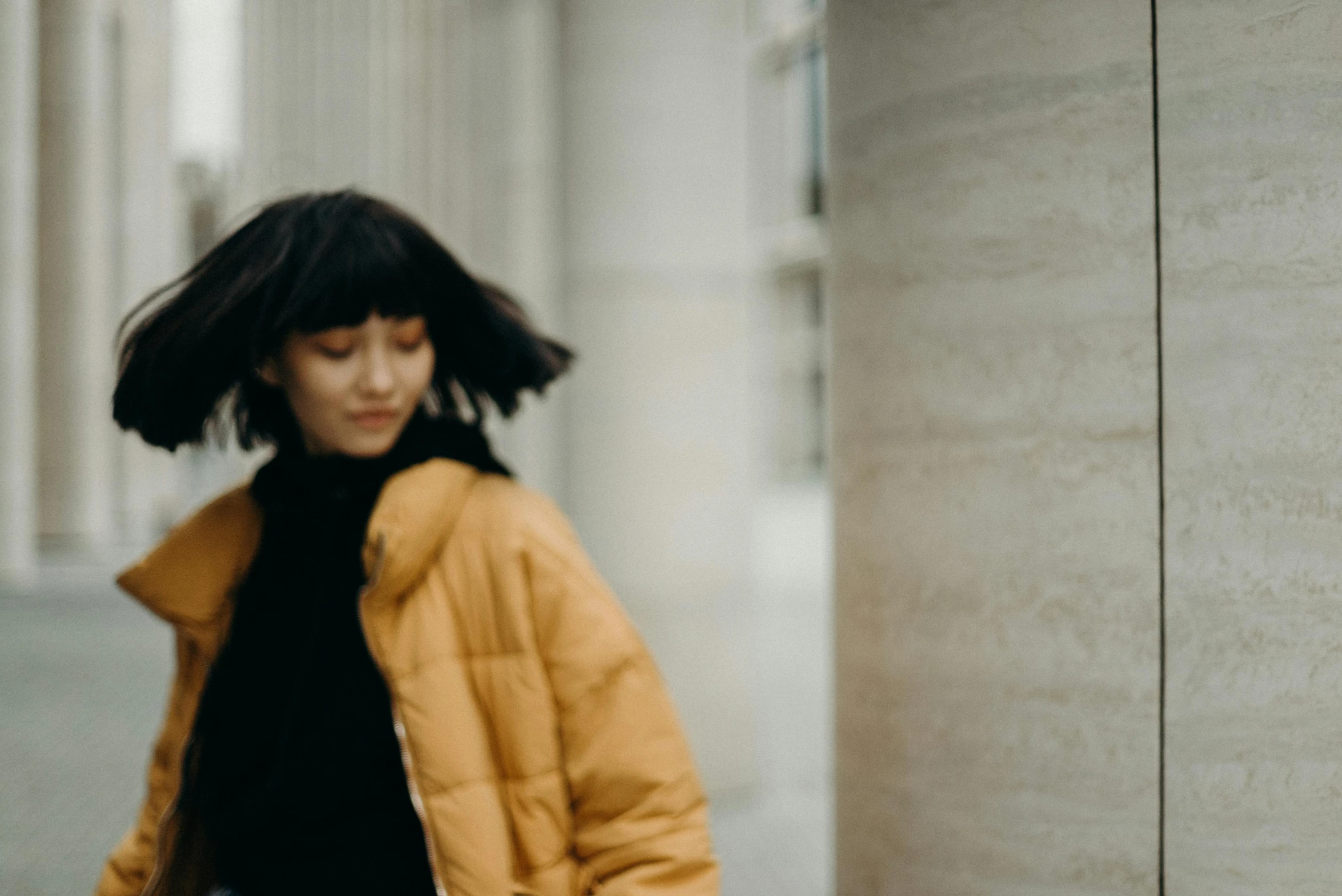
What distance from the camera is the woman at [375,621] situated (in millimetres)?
1852

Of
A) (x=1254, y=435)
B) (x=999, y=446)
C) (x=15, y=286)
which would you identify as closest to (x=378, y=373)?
(x=999, y=446)

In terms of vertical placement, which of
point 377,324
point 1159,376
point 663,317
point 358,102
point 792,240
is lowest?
point 1159,376

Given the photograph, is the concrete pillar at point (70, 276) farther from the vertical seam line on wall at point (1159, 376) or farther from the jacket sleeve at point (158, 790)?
the vertical seam line on wall at point (1159, 376)

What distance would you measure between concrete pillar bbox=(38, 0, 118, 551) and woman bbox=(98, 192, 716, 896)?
18.4 m

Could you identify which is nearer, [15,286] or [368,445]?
[368,445]

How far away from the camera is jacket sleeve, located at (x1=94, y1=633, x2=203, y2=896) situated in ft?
7.30

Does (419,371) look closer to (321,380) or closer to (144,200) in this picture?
(321,380)

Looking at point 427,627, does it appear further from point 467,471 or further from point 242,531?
point 242,531

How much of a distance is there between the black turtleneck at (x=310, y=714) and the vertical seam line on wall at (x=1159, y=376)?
3.41 feet

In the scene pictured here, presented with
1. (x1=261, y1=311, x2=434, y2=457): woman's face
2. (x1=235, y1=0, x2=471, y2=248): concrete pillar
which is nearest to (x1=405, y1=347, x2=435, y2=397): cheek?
(x1=261, y1=311, x2=434, y2=457): woman's face

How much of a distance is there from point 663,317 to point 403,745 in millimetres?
4205

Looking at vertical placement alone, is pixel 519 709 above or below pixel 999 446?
below

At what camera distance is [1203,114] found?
175cm

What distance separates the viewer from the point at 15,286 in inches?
575
